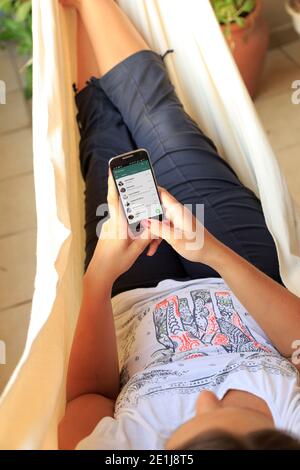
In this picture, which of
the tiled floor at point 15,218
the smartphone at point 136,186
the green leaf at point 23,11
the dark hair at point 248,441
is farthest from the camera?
the green leaf at point 23,11

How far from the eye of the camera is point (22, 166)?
176 cm

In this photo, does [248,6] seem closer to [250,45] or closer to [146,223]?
[250,45]

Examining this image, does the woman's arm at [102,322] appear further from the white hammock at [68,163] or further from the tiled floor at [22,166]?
the tiled floor at [22,166]

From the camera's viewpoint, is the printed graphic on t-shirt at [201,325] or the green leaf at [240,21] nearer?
the printed graphic on t-shirt at [201,325]

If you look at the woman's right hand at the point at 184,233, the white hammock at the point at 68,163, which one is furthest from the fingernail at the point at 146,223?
the white hammock at the point at 68,163

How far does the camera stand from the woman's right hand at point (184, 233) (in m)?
0.85

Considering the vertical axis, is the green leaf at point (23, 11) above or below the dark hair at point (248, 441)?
above

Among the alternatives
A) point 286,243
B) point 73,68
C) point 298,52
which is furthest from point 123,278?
point 298,52

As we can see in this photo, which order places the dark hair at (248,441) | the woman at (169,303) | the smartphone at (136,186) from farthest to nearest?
1. the smartphone at (136,186)
2. the woman at (169,303)
3. the dark hair at (248,441)

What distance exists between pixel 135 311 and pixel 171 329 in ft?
0.28

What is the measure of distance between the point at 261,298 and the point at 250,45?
104cm

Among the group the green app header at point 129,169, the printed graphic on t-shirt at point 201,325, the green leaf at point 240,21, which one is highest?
the green leaf at point 240,21

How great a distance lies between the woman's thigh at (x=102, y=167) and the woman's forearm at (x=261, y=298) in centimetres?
20

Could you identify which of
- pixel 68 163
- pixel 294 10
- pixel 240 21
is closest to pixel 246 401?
pixel 68 163
